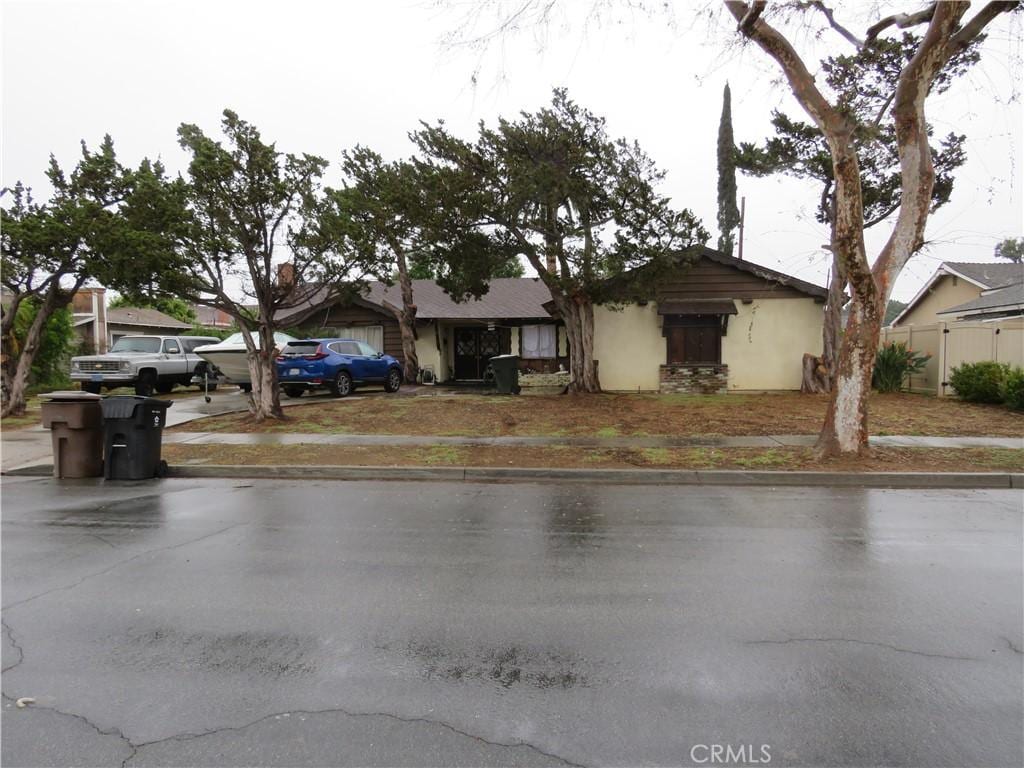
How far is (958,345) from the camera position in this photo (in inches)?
625

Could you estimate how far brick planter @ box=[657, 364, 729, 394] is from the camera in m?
18.6

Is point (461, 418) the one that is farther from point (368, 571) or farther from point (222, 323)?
point (222, 323)

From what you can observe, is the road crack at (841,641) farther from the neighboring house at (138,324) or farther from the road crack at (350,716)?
the neighboring house at (138,324)

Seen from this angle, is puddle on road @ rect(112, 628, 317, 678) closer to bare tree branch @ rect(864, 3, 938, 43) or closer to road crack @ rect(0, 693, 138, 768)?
road crack @ rect(0, 693, 138, 768)

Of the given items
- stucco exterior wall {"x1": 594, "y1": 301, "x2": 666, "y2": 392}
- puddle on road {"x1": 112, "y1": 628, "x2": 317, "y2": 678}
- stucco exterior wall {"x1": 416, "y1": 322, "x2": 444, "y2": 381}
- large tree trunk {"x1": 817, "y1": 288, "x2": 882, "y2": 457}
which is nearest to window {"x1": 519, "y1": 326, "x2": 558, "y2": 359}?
stucco exterior wall {"x1": 416, "y1": 322, "x2": 444, "y2": 381}

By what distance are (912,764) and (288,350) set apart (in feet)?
54.0

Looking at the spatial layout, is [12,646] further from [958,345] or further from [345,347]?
[958,345]

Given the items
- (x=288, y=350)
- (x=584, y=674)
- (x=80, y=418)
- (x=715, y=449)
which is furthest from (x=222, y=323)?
(x=584, y=674)

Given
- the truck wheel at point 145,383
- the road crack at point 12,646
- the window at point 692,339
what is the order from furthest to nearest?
the window at point 692,339, the truck wheel at point 145,383, the road crack at point 12,646

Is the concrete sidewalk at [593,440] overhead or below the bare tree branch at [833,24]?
below

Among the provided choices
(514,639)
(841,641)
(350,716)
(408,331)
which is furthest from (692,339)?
(350,716)

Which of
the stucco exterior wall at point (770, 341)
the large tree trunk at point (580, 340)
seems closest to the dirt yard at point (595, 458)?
the large tree trunk at point (580, 340)

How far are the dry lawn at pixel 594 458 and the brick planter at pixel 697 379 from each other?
30.3ft

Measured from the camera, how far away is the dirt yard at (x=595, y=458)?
8.45m
